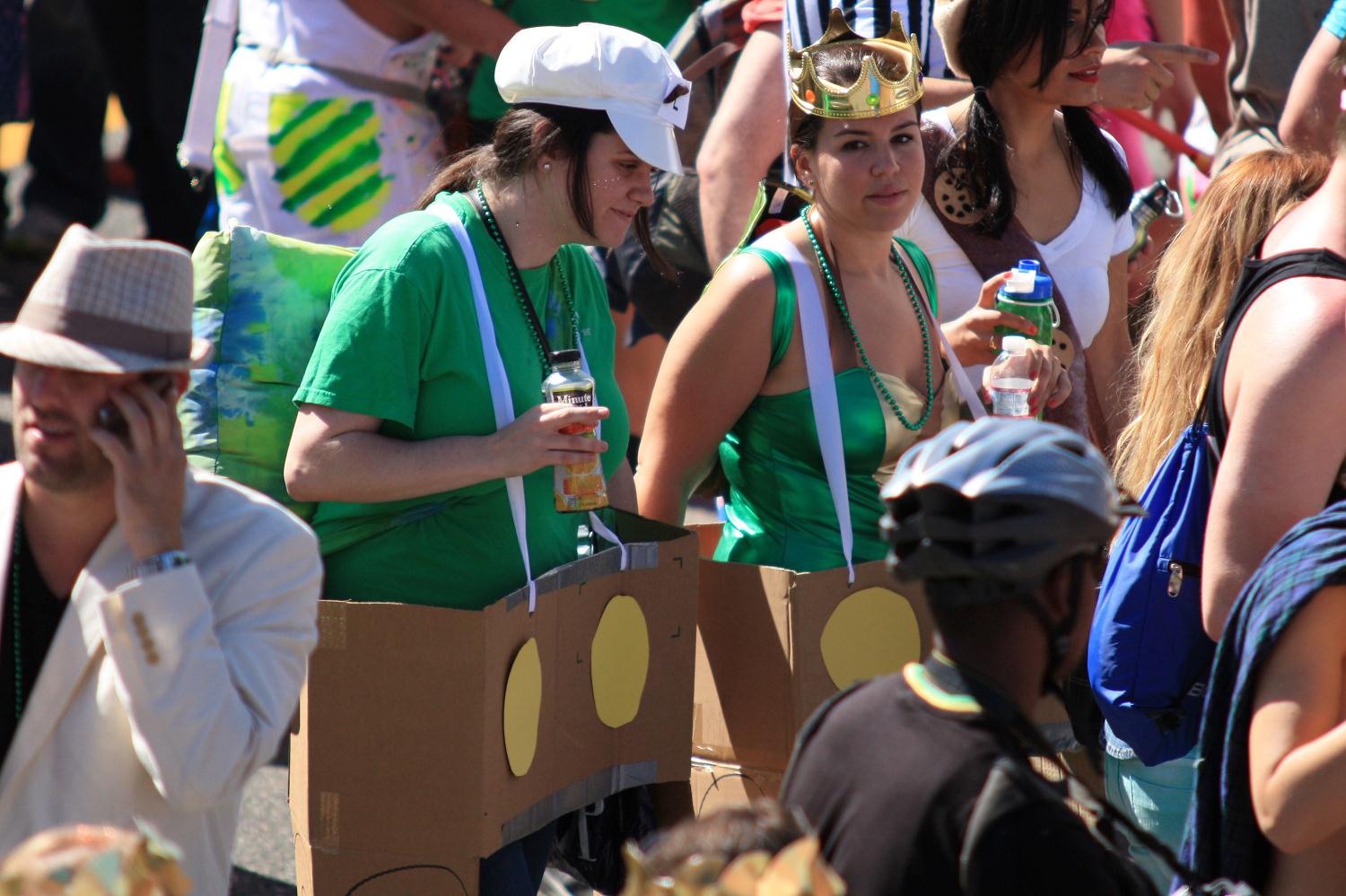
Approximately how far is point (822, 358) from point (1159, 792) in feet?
3.40

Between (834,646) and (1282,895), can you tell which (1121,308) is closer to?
(834,646)

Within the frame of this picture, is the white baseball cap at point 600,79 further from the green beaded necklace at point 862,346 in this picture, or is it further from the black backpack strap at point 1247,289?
the black backpack strap at point 1247,289

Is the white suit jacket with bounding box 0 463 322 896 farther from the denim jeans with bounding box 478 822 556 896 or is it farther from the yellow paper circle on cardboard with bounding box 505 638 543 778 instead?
the denim jeans with bounding box 478 822 556 896

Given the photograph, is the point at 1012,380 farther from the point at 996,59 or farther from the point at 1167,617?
the point at 996,59

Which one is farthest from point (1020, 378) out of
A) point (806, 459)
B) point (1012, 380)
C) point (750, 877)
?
point (750, 877)

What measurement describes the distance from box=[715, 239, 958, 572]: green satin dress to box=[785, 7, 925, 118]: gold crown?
0.34 m

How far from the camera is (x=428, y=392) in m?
2.93

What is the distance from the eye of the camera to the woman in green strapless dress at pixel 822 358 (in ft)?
10.7

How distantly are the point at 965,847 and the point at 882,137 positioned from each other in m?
2.00

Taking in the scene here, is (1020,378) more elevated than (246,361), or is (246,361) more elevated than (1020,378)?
(246,361)

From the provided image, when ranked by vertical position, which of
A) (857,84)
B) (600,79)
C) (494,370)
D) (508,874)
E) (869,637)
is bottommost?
(508,874)

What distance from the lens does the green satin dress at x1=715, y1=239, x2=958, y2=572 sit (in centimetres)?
328

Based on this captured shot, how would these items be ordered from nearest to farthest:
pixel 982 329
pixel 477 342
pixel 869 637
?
1. pixel 477 342
2. pixel 869 637
3. pixel 982 329

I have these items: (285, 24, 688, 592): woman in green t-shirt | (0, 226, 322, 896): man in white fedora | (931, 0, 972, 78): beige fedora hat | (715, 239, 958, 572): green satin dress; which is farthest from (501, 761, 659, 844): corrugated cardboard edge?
(931, 0, 972, 78): beige fedora hat
